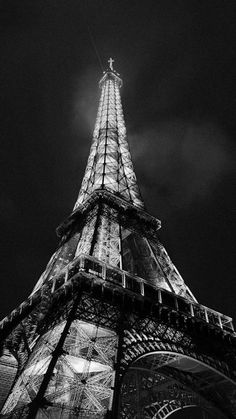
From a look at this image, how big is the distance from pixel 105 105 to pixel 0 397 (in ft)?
130

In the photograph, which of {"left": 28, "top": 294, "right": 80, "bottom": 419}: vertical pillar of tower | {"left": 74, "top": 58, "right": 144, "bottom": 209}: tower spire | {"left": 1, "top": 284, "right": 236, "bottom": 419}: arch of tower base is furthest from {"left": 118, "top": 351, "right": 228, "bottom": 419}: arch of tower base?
{"left": 74, "top": 58, "right": 144, "bottom": 209}: tower spire

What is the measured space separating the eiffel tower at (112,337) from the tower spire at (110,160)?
10.2 feet

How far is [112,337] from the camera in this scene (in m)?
17.8

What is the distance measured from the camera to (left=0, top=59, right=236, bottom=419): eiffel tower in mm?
14992

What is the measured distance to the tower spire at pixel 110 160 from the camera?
37.2 m

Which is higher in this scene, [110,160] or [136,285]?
[110,160]

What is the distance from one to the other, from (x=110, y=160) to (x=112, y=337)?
26.5 m

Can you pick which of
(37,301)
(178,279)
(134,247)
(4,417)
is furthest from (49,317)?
(134,247)

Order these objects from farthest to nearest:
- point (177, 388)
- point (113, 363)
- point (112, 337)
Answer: point (177, 388) < point (112, 337) < point (113, 363)

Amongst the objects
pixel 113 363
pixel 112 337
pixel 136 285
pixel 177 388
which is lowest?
pixel 113 363

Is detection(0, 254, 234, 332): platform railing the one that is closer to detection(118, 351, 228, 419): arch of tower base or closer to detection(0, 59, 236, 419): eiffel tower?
detection(0, 59, 236, 419): eiffel tower

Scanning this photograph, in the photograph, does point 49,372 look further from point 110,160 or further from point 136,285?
point 110,160

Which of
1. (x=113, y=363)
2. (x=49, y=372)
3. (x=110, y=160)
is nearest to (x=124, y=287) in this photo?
(x=113, y=363)

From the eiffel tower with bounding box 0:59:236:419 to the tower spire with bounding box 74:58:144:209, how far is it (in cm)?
310
